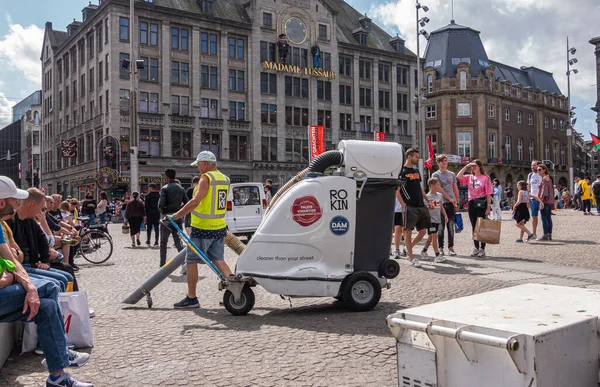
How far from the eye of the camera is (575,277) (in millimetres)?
8719

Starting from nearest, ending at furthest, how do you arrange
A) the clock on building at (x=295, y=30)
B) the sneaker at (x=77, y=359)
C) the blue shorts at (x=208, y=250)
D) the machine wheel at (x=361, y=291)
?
the sneaker at (x=77, y=359)
the machine wheel at (x=361, y=291)
the blue shorts at (x=208, y=250)
the clock on building at (x=295, y=30)

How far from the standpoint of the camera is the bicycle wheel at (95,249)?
13.5 metres

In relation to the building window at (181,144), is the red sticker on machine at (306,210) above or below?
below

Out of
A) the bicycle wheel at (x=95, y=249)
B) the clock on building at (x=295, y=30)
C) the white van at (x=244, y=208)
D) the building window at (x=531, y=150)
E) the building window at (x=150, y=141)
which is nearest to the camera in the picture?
the bicycle wheel at (x=95, y=249)

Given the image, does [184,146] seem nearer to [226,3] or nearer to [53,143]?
[226,3]

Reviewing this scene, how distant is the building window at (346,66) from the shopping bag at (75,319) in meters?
54.1

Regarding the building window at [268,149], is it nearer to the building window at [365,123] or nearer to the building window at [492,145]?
the building window at [365,123]

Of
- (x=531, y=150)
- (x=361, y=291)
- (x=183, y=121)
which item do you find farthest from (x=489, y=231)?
(x=531, y=150)

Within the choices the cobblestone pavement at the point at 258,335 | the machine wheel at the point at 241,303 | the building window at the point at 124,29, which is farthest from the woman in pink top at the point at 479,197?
the building window at the point at 124,29

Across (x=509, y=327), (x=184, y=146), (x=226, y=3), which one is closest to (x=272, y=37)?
(x=226, y=3)

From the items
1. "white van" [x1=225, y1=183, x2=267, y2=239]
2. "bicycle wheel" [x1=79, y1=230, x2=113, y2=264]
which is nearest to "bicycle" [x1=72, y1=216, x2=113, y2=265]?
"bicycle wheel" [x1=79, y1=230, x2=113, y2=264]

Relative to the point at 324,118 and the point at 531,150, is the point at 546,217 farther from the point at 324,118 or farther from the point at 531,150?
the point at 531,150

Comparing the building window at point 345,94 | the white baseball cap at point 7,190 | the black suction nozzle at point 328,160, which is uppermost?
the building window at point 345,94

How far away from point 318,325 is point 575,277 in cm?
467
